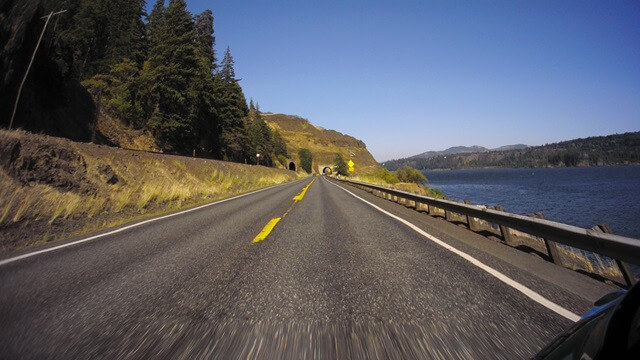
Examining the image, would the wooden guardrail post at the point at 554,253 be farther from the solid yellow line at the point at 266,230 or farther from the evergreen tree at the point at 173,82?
the evergreen tree at the point at 173,82

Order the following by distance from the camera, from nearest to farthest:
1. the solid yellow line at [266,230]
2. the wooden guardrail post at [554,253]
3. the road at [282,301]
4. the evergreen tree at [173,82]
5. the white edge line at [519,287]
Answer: the road at [282,301] < the white edge line at [519,287] < the wooden guardrail post at [554,253] < the solid yellow line at [266,230] < the evergreen tree at [173,82]

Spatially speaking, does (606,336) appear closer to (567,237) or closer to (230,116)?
(567,237)

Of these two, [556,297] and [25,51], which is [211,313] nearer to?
[556,297]

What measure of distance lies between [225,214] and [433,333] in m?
7.73

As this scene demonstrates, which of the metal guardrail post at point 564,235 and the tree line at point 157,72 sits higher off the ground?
the tree line at point 157,72

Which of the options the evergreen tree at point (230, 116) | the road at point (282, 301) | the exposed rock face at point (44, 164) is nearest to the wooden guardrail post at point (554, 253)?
the road at point (282, 301)

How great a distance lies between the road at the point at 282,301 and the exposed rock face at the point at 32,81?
13259 millimetres

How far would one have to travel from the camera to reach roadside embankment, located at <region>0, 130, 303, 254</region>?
6.88 m

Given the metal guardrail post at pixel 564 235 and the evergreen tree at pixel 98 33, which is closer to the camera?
the metal guardrail post at pixel 564 235

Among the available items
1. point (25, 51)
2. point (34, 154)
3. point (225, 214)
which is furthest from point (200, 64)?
point (225, 214)

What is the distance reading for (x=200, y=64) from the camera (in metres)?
36.1

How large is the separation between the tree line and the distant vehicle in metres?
28.1

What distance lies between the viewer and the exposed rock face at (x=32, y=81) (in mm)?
16219

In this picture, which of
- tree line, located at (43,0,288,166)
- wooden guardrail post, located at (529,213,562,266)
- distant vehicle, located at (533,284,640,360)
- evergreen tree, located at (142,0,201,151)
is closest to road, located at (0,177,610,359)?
wooden guardrail post, located at (529,213,562,266)
